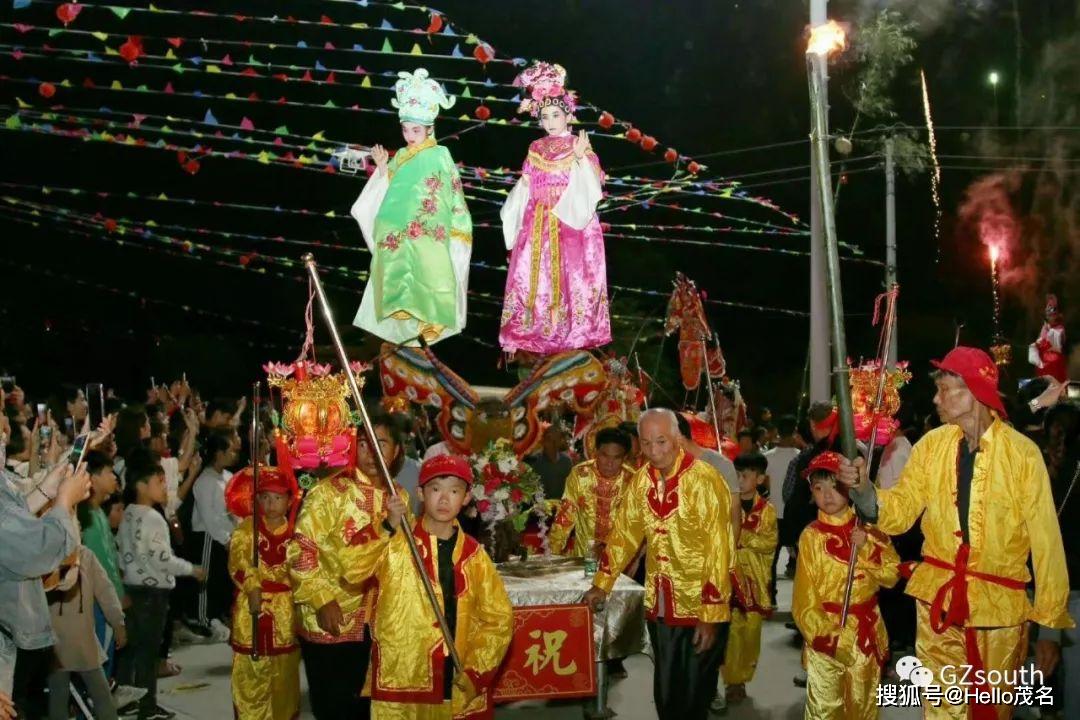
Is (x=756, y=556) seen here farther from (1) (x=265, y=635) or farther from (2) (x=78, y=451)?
(2) (x=78, y=451)

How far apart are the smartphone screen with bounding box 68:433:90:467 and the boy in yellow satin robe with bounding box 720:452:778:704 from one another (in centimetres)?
430

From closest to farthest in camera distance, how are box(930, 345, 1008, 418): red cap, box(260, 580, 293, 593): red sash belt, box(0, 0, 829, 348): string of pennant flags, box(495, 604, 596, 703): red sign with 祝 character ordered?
box(930, 345, 1008, 418): red cap, box(260, 580, 293, 593): red sash belt, box(495, 604, 596, 703): red sign with 祝 character, box(0, 0, 829, 348): string of pennant flags

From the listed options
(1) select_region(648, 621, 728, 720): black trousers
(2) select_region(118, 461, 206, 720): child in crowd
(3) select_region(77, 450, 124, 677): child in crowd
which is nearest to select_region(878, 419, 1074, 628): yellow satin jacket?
(1) select_region(648, 621, 728, 720): black trousers

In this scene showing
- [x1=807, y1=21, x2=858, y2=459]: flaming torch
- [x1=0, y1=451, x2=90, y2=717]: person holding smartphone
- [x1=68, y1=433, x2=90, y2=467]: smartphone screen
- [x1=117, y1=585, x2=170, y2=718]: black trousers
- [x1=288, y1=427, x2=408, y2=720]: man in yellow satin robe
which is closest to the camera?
[x1=0, y1=451, x2=90, y2=717]: person holding smartphone

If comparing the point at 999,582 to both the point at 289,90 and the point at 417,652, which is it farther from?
the point at 289,90

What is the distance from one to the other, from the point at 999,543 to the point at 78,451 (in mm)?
3905

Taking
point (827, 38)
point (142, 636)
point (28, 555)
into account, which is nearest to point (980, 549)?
point (827, 38)

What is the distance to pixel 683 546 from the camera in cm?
619

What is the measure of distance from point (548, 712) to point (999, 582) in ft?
12.1

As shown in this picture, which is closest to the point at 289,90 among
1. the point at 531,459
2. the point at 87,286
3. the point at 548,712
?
the point at 87,286

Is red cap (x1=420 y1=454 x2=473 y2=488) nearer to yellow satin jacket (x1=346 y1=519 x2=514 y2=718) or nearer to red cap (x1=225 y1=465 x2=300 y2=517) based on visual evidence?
yellow satin jacket (x1=346 y1=519 x2=514 y2=718)

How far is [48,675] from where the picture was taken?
6191 mm

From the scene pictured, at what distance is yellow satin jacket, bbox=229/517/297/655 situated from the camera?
657 cm

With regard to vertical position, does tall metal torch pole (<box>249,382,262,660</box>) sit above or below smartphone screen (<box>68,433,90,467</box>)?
below
